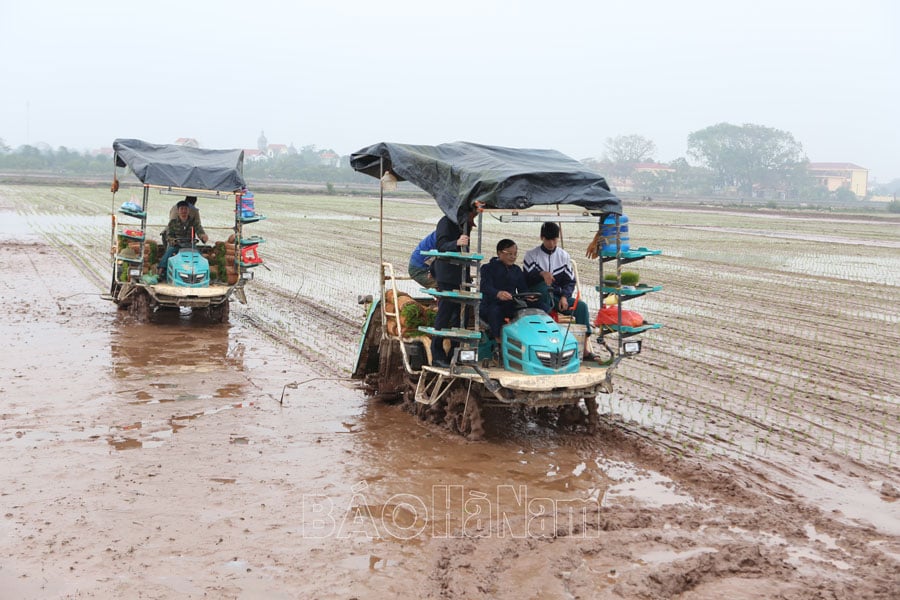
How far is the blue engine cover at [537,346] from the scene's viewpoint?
7.68m

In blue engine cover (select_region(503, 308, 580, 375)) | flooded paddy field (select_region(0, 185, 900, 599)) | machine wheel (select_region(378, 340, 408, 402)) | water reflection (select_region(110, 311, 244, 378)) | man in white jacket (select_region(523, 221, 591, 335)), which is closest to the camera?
flooded paddy field (select_region(0, 185, 900, 599))

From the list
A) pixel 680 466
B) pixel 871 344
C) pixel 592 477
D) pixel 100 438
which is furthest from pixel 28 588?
pixel 871 344

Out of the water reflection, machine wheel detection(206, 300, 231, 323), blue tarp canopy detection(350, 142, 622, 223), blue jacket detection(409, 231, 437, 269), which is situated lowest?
the water reflection

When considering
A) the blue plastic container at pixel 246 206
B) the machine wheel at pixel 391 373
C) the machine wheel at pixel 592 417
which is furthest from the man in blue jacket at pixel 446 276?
the blue plastic container at pixel 246 206

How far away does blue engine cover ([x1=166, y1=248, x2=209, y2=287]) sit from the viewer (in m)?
13.1

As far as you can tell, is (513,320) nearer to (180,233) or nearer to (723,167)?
(180,233)

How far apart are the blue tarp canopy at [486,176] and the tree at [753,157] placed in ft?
343

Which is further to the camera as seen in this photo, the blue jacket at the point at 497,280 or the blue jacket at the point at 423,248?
the blue jacket at the point at 423,248

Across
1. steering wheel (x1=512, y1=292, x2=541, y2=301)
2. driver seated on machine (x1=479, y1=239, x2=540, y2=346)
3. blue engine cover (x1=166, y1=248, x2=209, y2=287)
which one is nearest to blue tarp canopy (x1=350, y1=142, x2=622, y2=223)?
driver seated on machine (x1=479, y1=239, x2=540, y2=346)

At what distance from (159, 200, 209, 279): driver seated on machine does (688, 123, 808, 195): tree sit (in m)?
102

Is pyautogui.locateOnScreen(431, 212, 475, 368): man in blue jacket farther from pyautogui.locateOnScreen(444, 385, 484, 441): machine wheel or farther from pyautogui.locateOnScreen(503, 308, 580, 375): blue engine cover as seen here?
pyautogui.locateOnScreen(503, 308, 580, 375): blue engine cover

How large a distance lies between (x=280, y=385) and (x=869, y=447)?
5950 millimetres

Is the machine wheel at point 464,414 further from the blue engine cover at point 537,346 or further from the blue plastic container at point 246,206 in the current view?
the blue plastic container at point 246,206

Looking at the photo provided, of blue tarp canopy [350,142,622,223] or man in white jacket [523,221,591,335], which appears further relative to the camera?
man in white jacket [523,221,591,335]
